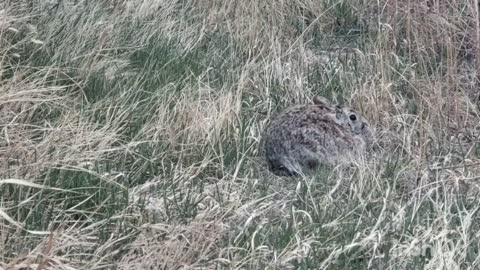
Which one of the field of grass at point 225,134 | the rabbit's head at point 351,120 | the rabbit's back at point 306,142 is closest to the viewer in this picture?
the field of grass at point 225,134

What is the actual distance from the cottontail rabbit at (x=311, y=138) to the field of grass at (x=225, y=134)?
0.11 m

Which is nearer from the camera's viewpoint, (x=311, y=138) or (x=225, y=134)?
(x=311, y=138)

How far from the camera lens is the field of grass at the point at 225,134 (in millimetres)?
3441

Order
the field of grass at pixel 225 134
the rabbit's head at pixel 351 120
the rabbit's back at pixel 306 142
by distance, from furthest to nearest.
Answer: the rabbit's head at pixel 351 120
the rabbit's back at pixel 306 142
the field of grass at pixel 225 134

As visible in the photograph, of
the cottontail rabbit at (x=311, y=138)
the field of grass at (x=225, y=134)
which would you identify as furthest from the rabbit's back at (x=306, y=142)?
the field of grass at (x=225, y=134)

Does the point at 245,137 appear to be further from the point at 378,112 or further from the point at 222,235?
Answer: the point at 222,235

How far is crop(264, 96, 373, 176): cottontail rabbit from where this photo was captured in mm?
4547

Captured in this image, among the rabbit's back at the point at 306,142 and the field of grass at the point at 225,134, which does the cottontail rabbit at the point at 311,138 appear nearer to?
the rabbit's back at the point at 306,142

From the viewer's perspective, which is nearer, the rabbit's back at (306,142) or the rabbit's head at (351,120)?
the rabbit's back at (306,142)

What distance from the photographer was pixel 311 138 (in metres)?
4.59

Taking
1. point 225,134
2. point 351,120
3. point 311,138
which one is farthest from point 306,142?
point 225,134

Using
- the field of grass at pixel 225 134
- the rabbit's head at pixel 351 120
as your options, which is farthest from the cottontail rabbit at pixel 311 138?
the field of grass at pixel 225 134

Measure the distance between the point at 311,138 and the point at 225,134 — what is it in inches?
20.6

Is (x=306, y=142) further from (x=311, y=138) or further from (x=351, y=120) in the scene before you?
(x=351, y=120)
